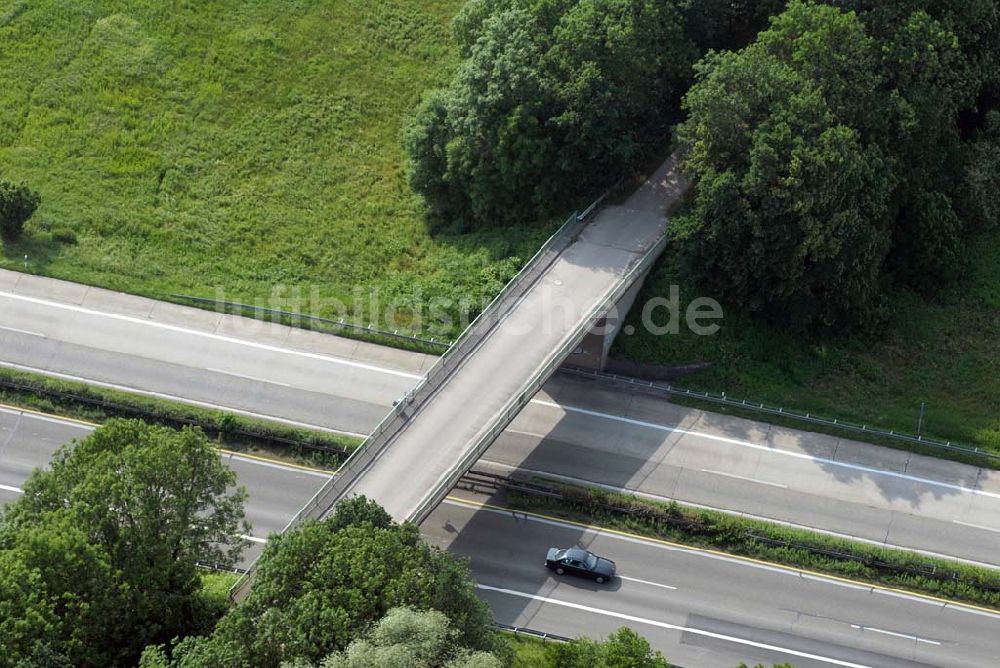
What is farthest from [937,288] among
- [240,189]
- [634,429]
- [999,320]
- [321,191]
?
[240,189]

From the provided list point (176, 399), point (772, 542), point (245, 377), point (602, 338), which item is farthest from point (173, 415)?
point (772, 542)

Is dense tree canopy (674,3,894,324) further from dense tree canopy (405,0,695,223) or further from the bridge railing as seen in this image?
dense tree canopy (405,0,695,223)

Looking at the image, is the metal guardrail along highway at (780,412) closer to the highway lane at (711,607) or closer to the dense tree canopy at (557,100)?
the highway lane at (711,607)

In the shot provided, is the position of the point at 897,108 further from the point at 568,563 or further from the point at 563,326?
the point at 568,563

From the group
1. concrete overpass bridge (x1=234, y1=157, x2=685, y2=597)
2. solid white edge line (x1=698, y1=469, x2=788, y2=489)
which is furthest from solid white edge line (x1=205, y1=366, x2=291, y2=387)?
solid white edge line (x1=698, y1=469, x2=788, y2=489)

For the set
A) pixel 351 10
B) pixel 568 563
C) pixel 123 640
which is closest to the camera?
pixel 123 640
